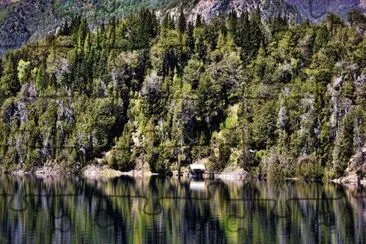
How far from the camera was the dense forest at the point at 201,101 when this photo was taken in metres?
146

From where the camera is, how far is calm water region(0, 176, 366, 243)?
219ft

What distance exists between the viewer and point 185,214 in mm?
82875

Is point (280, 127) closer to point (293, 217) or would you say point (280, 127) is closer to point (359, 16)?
point (359, 16)

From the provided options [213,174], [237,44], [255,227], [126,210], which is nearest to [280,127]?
[213,174]

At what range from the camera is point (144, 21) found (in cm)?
19650

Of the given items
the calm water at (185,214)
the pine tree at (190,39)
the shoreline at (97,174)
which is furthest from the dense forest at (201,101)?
the calm water at (185,214)

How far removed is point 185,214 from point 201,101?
85699mm

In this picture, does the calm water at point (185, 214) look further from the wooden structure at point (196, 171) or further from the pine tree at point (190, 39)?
the pine tree at point (190, 39)

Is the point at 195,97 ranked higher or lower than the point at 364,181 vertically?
higher

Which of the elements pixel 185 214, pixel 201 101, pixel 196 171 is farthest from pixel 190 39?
pixel 185 214

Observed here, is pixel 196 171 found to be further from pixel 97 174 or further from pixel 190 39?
pixel 190 39

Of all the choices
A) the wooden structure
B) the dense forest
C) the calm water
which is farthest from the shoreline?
the calm water

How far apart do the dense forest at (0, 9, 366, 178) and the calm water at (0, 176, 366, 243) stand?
84.8ft

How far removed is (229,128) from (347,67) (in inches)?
1069
